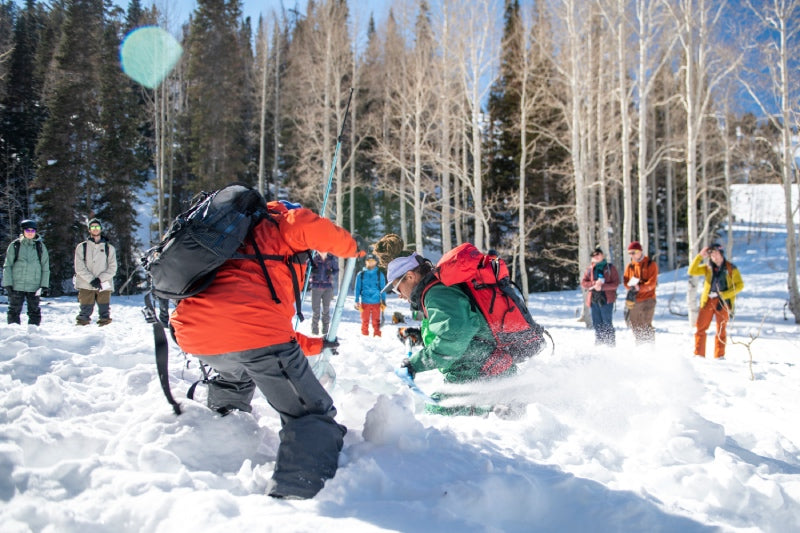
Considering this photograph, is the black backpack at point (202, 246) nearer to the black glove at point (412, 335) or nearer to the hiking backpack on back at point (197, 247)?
the hiking backpack on back at point (197, 247)

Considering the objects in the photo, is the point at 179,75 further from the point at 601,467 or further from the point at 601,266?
the point at 601,467

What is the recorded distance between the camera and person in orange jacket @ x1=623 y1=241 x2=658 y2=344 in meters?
7.58

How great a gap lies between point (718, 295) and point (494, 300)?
17.9 feet

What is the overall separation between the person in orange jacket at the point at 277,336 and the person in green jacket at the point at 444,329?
0.92 m

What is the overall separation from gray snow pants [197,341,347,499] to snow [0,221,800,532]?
4.8 inches

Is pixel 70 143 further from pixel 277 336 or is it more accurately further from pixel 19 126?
pixel 277 336

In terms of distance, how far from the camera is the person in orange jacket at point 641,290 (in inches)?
298

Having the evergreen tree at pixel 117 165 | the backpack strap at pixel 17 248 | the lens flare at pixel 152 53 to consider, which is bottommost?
the backpack strap at pixel 17 248

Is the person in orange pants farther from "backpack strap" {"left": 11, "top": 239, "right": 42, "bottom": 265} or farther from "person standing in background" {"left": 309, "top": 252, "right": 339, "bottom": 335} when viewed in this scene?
"backpack strap" {"left": 11, "top": 239, "right": 42, "bottom": 265}

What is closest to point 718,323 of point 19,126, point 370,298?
point 370,298

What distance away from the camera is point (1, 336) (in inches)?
184

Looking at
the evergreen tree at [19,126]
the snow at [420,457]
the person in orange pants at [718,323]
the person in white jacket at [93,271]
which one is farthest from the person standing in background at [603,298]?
the evergreen tree at [19,126]

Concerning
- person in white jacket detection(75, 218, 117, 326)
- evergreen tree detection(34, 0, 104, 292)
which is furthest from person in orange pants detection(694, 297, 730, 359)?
evergreen tree detection(34, 0, 104, 292)

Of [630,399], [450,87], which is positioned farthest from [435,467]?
[450,87]
